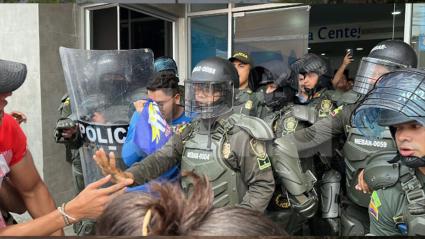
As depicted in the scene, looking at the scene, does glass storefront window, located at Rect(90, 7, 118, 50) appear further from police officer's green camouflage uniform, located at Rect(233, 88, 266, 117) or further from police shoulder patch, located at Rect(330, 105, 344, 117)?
police shoulder patch, located at Rect(330, 105, 344, 117)

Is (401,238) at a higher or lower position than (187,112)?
lower

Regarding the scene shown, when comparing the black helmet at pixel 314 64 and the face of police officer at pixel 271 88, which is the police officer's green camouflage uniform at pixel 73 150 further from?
the black helmet at pixel 314 64

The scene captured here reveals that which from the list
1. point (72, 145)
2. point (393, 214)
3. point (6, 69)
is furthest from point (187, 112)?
point (393, 214)

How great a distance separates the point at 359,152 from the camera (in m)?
1.92

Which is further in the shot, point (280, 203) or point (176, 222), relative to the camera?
point (280, 203)

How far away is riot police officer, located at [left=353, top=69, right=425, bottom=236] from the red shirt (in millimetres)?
1303

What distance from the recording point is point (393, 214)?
1546 mm

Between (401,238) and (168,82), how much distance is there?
3.70 ft

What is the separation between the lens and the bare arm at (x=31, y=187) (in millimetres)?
1621

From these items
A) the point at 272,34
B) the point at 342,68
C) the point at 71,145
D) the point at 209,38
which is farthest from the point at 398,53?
the point at 71,145

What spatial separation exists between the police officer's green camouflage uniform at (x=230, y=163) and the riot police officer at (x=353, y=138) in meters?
0.18

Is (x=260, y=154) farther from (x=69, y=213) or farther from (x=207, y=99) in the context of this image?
(x=69, y=213)

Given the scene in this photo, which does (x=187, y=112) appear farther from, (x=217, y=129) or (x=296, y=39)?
(x=296, y=39)

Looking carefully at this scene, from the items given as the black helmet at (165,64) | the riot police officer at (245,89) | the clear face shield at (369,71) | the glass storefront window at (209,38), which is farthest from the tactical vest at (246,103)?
the clear face shield at (369,71)
